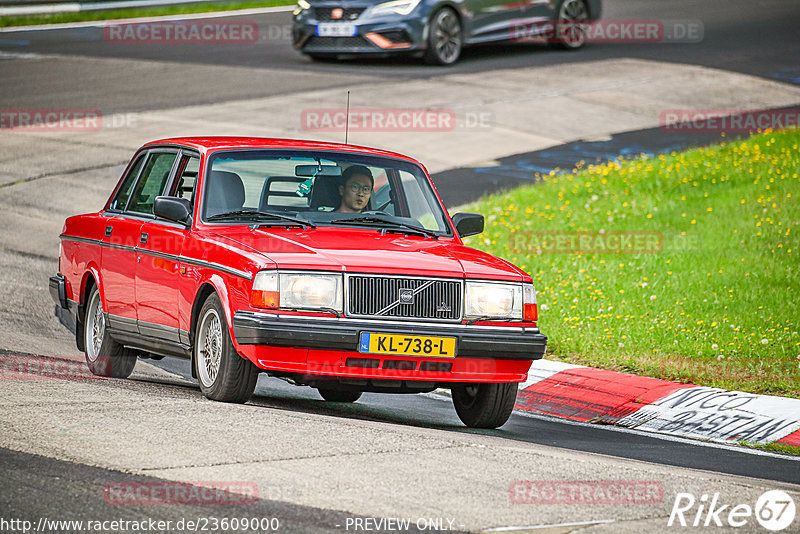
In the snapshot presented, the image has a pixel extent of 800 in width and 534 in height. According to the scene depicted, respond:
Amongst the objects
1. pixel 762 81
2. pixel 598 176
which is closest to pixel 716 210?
pixel 598 176

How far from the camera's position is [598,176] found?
1761 centimetres

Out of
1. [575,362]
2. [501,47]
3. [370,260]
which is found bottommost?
[575,362]

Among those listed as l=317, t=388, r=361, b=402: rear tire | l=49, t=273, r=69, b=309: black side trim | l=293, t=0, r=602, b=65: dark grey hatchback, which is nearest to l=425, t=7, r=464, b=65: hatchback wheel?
l=293, t=0, r=602, b=65: dark grey hatchback

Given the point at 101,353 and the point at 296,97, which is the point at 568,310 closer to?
the point at 101,353

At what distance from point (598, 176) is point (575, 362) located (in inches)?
291

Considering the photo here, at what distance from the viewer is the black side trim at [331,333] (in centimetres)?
725

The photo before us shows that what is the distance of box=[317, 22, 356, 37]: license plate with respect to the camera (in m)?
23.2

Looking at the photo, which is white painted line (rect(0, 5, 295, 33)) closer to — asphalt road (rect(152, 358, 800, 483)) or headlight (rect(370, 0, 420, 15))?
headlight (rect(370, 0, 420, 15))
